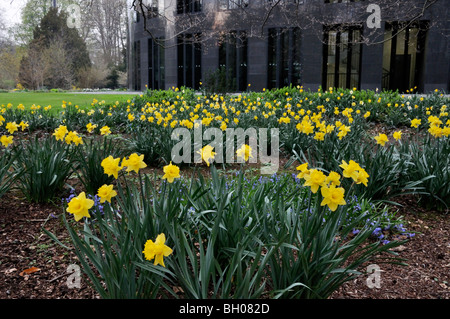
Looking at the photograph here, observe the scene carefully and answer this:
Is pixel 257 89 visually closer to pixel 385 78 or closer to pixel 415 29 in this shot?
pixel 385 78

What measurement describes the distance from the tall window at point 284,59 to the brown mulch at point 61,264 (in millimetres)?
19267

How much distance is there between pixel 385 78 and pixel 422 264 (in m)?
21.5

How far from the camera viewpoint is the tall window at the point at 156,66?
86.6 ft

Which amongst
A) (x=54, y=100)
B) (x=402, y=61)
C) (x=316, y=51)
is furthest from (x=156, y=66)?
(x=402, y=61)

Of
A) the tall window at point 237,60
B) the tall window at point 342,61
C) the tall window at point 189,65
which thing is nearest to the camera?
the tall window at point 342,61

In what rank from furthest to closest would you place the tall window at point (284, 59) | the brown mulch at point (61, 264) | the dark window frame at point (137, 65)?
the dark window frame at point (137, 65), the tall window at point (284, 59), the brown mulch at point (61, 264)

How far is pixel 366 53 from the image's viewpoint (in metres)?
19.8

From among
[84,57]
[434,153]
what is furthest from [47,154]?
[84,57]

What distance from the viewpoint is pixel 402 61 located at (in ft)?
71.1

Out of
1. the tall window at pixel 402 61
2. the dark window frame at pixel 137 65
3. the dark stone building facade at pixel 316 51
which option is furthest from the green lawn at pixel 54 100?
the tall window at pixel 402 61

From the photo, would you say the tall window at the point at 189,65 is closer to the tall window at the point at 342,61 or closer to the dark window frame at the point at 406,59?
the tall window at the point at 342,61

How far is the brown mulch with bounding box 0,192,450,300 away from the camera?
7.20 feet

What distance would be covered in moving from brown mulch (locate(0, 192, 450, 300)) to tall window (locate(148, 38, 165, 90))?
944 inches

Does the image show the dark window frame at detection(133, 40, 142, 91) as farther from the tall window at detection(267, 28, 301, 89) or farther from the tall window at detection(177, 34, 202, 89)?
the tall window at detection(267, 28, 301, 89)
